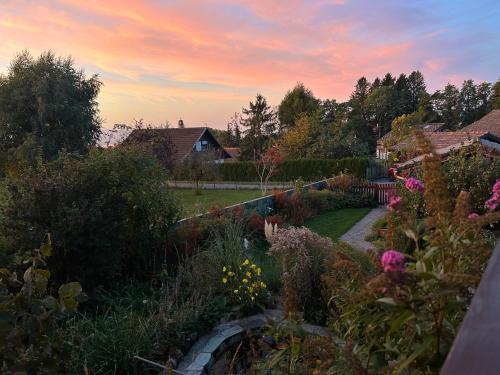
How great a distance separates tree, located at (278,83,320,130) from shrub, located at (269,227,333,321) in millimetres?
44891

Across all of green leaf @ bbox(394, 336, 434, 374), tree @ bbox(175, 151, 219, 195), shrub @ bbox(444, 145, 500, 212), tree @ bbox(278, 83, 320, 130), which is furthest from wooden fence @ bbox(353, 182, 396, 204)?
tree @ bbox(278, 83, 320, 130)

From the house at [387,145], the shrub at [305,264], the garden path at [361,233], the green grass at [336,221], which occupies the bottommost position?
the garden path at [361,233]

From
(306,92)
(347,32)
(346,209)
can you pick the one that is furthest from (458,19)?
(306,92)

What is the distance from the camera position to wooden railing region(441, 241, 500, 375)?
0.59 metres

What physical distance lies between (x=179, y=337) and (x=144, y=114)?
21.2m

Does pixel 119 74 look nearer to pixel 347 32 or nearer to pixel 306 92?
pixel 347 32

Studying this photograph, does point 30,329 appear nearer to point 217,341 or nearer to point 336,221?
point 217,341

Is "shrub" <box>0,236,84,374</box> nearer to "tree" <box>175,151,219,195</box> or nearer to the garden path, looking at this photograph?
the garden path

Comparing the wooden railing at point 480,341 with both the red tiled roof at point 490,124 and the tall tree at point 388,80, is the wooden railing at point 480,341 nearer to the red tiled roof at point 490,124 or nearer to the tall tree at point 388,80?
the red tiled roof at point 490,124

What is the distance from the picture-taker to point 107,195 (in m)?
5.61

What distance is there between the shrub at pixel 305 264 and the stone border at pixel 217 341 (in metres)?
0.28

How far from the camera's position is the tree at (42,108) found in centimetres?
2194

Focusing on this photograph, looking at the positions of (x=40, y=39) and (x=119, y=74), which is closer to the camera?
(x=40, y=39)

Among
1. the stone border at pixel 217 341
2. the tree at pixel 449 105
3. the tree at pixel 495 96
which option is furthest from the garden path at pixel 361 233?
the tree at pixel 449 105
